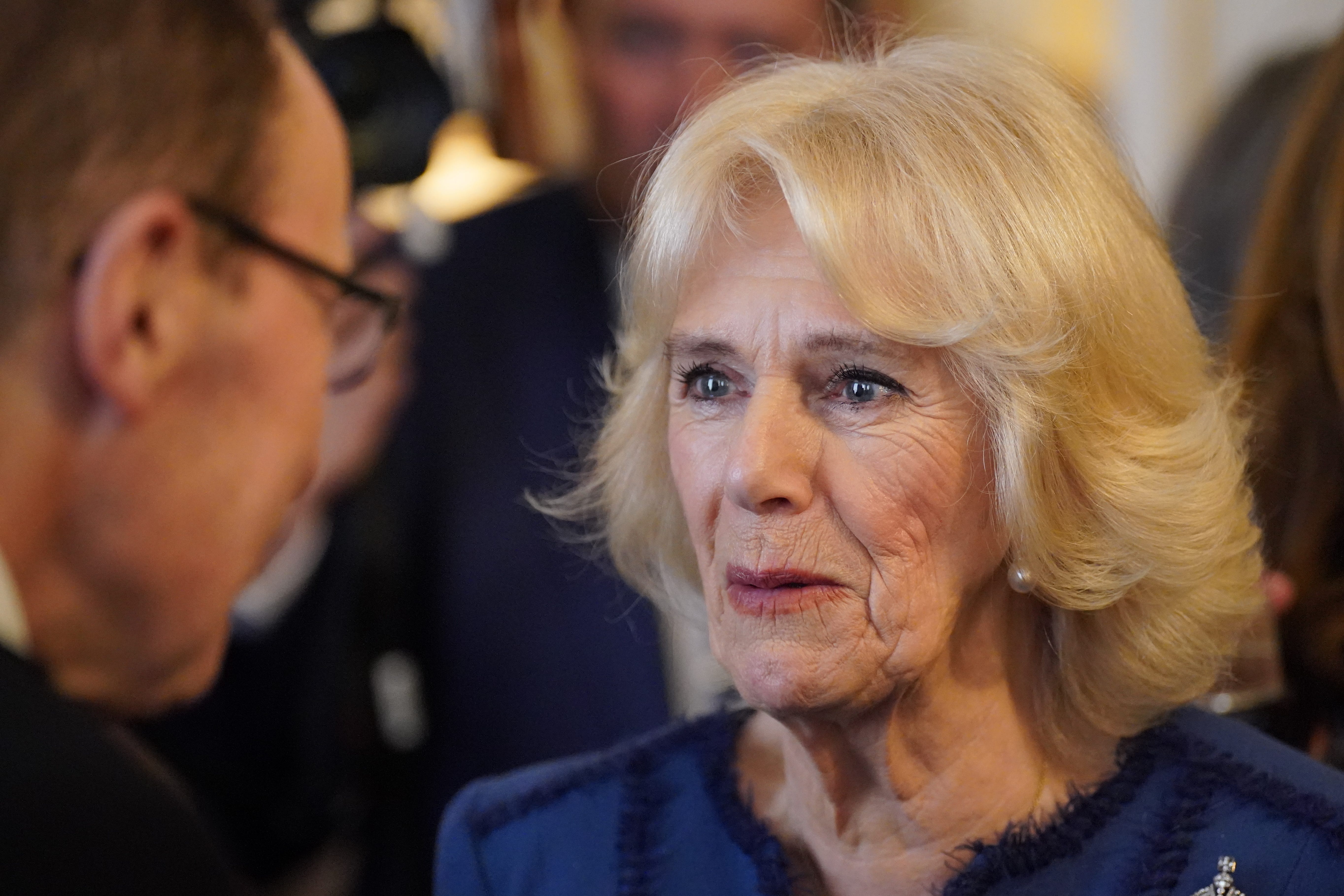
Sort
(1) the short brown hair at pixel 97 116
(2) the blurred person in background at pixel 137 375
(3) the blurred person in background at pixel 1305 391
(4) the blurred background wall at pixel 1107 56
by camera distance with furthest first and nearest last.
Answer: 1. (4) the blurred background wall at pixel 1107 56
2. (3) the blurred person in background at pixel 1305 391
3. (1) the short brown hair at pixel 97 116
4. (2) the blurred person in background at pixel 137 375

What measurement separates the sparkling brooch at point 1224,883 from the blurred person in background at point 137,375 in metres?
0.97

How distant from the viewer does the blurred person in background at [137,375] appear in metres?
0.82

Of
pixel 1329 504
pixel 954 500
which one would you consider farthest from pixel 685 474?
pixel 1329 504

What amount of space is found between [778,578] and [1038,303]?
0.38m

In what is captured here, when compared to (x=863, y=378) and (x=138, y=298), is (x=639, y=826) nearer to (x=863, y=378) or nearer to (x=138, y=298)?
(x=863, y=378)

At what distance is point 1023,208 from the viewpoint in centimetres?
131

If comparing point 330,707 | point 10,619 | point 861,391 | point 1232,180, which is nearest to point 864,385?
point 861,391

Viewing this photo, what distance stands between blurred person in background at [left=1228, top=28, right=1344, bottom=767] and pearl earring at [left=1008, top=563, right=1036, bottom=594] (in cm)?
68

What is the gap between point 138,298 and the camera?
1.05 m

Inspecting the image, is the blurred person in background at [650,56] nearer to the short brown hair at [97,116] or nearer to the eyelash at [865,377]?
the eyelash at [865,377]

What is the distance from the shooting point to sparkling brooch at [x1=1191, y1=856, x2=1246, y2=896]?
1324 millimetres

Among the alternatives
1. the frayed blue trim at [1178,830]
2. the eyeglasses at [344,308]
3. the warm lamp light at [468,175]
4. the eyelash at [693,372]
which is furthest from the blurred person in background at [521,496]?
the frayed blue trim at [1178,830]

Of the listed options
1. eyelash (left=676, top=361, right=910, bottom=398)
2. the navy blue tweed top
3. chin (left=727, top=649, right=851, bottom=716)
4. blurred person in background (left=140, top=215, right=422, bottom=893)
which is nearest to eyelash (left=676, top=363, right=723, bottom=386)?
eyelash (left=676, top=361, right=910, bottom=398)

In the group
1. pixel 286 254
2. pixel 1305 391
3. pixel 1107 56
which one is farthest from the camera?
pixel 1107 56
